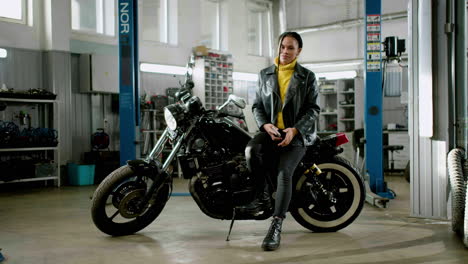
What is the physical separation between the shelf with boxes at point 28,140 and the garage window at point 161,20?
10.2 feet

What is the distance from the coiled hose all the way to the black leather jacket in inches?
43.1

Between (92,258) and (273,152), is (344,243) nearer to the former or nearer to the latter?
(273,152)

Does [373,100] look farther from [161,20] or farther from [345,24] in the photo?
[345,24]

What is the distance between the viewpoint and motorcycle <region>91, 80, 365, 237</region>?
11.5 feet

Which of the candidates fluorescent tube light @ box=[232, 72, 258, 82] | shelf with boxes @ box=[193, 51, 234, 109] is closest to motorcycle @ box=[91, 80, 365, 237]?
shelf with boxes @ box=[193, 51, 234, 109]

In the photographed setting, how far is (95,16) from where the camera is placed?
30.7 feet

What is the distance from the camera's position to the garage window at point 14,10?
317 inches

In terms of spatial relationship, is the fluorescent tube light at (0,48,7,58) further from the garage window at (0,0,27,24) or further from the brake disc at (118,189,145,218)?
the brake disc at (118,189,145,218)

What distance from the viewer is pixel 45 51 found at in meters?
8.30

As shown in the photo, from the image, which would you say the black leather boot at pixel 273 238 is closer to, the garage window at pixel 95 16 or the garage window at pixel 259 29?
the garage window at pixel 95 16

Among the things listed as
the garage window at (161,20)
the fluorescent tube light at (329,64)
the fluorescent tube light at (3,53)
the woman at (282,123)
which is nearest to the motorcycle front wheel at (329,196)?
the woman at (282,123)

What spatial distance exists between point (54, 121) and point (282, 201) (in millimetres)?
5793

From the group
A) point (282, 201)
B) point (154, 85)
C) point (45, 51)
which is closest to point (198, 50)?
point (154, 85)

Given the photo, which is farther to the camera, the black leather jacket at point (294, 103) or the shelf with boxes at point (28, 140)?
the shelf with boxes at point (28, 140)
